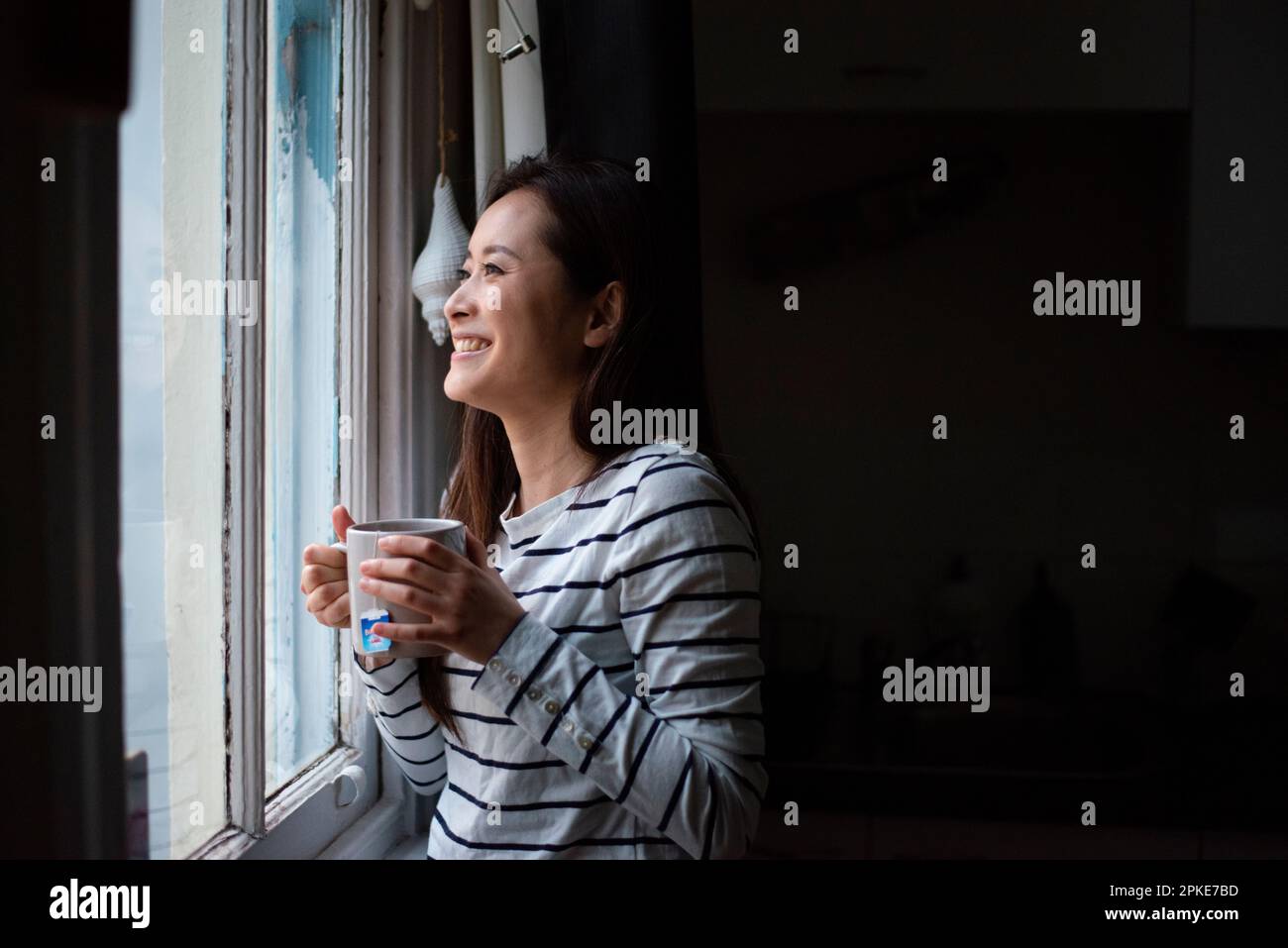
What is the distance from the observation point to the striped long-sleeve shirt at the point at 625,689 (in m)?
0.50

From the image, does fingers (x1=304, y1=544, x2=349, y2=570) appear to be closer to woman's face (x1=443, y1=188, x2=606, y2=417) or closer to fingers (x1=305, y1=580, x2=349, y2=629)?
fingers (x1=305, y1=580, x2=349, y2=629)

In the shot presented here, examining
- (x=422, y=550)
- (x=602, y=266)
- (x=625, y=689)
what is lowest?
(x=625, y=689)

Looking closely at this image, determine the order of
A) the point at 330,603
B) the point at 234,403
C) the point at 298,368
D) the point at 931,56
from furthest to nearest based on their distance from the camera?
the point at 931,56 → the point at 298,368 → the point at 234,403 → the point at 330,603

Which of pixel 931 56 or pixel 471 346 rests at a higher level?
pixel 931 56

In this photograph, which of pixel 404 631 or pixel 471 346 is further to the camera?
pixel 471 346

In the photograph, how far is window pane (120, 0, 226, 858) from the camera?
1.90ft

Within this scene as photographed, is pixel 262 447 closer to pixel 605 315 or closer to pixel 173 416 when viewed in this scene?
pixel 173 416

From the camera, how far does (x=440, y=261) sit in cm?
93

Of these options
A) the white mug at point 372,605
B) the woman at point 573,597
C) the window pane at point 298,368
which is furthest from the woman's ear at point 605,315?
the window pane at point 298,368

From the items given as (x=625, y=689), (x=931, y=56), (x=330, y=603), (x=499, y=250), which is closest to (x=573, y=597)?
(x=625, y=689)

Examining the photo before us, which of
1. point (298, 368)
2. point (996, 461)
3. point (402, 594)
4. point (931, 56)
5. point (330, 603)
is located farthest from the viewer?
point (996, 461)

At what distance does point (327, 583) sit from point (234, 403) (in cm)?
21

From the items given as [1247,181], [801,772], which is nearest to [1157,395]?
[1247,181]

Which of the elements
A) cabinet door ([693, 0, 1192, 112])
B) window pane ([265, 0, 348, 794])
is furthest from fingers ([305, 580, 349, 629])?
cabinet door ([693, 0, 1192, 112])
